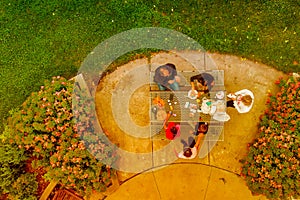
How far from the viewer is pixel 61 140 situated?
24.9 ft

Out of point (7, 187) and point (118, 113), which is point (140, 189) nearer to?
point (118, 113)

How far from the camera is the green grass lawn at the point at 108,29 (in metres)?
8.83

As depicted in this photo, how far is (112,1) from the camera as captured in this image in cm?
903

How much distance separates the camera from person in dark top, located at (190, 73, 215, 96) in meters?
8.33

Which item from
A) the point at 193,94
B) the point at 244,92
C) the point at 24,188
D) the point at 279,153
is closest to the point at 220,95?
the point at 193,94

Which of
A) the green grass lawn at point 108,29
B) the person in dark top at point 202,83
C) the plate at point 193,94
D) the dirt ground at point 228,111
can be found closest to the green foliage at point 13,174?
the green grass lawn at point 108,29

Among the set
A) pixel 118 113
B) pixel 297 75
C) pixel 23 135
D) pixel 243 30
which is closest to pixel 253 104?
pixel 297 75

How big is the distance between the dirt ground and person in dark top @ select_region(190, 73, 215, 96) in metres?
0.51

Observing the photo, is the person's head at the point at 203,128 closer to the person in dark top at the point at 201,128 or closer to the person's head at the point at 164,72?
the person in dark top at the point at 201,128

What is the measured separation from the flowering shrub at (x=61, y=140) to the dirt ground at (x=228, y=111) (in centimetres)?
95

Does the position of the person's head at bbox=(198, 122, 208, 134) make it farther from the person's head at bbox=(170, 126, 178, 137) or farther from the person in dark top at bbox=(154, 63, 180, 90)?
the person in dark top at bbox=(154, 63, 180, 90)

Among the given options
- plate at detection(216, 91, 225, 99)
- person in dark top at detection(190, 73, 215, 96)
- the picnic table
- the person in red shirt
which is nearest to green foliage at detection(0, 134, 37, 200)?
the picnic table

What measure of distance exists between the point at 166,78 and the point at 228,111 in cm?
168

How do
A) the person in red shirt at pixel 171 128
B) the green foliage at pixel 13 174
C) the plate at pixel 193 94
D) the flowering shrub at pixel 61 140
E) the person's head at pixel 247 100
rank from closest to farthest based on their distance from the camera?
the flowering shrub at pixel 61 140
the green foliage at pixel 13 174
the plate at pixel 193 94
the person in red shirt at pixel 171 128
the person's head at pixel 247 100
